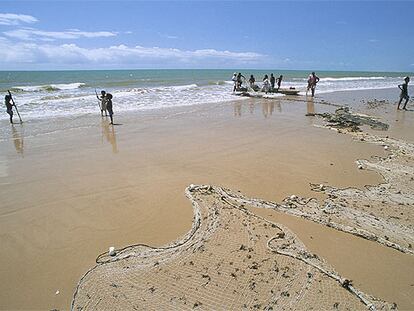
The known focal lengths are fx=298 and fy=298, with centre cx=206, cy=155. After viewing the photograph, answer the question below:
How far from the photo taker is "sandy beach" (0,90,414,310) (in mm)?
3947

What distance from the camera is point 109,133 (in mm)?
11750

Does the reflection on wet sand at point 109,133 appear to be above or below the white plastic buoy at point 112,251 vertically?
above

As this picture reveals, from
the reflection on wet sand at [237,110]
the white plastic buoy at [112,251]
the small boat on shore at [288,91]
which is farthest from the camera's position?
the small boat on shore at [288,91]

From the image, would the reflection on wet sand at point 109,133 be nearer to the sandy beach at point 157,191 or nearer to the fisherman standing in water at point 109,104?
the sandy beach at point 157,191

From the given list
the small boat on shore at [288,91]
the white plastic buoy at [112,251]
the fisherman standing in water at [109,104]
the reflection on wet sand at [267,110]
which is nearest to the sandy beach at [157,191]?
the white plastic buoy at [112,251]

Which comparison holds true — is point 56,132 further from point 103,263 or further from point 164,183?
point 103,263

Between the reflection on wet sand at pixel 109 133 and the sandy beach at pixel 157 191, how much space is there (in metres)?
0.04

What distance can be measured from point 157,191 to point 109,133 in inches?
244

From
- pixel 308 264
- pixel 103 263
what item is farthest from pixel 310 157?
pixel 103 263

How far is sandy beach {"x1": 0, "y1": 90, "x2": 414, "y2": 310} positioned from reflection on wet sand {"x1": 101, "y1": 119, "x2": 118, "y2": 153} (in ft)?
0.15

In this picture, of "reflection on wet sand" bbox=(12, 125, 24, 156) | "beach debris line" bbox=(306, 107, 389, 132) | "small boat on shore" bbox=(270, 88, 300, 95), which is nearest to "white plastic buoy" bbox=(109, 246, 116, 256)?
"reflection on wet sand" bbox=(12, 125, 24, 156)

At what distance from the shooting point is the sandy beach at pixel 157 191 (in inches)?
155

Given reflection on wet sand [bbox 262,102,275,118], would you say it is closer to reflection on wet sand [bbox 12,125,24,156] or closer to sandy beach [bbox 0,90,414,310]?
sandy beach [bbox 0,90,414,310]

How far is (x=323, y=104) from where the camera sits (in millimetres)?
20016
